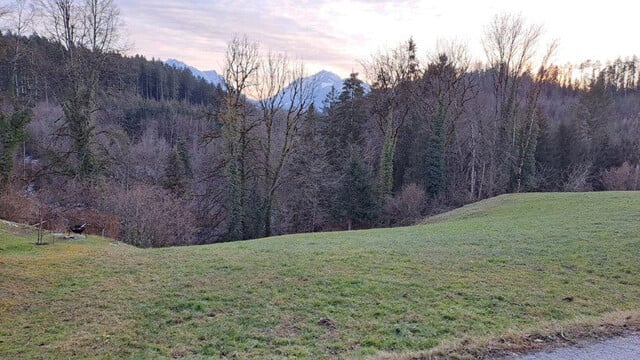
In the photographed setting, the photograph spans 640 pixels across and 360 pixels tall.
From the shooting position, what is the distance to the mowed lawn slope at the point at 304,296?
5.79 m

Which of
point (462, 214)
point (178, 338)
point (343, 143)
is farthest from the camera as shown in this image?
point (343, 143)

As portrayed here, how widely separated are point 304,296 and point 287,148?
2741cm

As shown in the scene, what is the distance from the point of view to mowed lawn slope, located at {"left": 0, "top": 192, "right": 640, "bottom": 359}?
5789mm

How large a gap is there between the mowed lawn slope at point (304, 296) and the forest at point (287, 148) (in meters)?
14.0

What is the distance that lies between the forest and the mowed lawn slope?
1396 cm

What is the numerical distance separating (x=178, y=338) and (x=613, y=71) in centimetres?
9832

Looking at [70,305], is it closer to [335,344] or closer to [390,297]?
[335,344]

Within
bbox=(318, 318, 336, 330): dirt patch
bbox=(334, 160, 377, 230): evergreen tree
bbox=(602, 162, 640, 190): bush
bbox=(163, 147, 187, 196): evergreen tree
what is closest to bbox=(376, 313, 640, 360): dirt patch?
bbox=(318, 318, 336, 330): dirt patch

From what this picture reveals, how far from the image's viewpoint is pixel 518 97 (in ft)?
136

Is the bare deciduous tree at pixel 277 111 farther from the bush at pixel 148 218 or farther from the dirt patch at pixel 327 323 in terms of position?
the dirt patch at pixel 327 323

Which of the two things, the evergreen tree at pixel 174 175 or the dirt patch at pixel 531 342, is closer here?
the dirt patch at pixel 531 342

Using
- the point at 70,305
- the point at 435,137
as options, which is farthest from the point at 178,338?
the point at 435,137

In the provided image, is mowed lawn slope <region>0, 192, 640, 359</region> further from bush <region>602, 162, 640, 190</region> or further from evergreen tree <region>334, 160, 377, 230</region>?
bush <region>602, 162, 640, 190</region>

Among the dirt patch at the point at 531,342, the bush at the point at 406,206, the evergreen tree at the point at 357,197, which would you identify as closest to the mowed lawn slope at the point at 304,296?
the dirt patch at the point at 531,342
